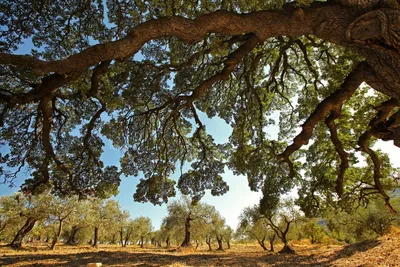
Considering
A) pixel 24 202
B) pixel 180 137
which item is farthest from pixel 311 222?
pixel 24 202

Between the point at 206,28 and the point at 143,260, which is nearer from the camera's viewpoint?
the point at 206,28

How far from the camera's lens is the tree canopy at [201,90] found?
502cm

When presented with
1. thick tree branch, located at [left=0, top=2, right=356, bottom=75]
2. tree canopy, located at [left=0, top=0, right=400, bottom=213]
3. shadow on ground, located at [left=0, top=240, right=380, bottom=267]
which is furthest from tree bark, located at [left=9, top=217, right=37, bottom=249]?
thick tree branch, located at [left=0, top=2, right=356, bottom=75]

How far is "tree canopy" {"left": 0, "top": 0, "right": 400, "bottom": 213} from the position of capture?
16.5 feet

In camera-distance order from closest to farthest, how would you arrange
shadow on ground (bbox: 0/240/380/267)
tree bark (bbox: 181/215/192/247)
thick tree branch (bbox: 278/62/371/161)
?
1. thick tree branch (bbox: 278/62/371/161)
2. shadow on ground (bbox: 0/240/380/267)
3. tree bark (bbox: 181/215/192/247)

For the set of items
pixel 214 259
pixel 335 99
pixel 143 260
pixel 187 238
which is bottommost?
pixel 214 259

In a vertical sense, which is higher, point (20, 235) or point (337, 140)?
point (337, 140)

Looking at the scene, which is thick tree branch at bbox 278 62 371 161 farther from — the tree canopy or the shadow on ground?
the shadow on ground

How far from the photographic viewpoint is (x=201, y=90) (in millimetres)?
8312

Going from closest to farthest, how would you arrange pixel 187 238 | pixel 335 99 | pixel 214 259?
pixel 335 99, pixel 214 259, pixel 187 238

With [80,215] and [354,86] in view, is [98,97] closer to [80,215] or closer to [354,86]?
[354,86]

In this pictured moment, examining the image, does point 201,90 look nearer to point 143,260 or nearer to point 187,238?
point 143,260

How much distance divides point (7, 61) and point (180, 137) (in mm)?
7477

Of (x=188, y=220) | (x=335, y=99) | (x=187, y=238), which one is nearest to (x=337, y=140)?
(x=335, y=99)
